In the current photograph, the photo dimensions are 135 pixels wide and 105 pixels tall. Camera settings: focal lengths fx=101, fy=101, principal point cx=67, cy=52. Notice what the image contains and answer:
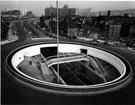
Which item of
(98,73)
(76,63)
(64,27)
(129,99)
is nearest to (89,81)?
(98,73)

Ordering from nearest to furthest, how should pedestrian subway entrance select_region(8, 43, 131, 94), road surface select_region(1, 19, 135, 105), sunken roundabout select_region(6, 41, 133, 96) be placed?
road surface select_region(1, 19, 135, 105) < sunken roundabout select_region(6, 41, 133, 96) < pedestrian subway entrance select_region(8, 43, 131, 94)

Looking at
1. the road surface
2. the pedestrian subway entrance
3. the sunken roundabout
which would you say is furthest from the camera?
the pedestrian subway entrance

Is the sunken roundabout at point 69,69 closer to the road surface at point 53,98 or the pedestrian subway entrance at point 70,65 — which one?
the pedestrian subway entrance at point 70,65

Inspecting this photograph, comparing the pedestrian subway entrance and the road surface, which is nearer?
the road surface

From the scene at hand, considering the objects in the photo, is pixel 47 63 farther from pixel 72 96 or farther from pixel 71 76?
pixel 72 96

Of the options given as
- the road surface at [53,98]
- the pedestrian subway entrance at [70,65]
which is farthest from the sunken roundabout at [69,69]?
the road surface at [53,98]

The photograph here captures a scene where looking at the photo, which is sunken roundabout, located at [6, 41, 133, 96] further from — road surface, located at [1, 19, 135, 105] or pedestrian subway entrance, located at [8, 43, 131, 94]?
road surface, located at [1, 19, 135, 105]

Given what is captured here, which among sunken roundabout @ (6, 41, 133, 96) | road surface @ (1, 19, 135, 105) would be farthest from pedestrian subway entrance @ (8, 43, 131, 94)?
road surface @ (1, 19, 135, 105)

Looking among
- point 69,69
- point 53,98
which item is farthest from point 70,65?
point 53,98
